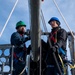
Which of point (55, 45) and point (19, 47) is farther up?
point (19, 47)

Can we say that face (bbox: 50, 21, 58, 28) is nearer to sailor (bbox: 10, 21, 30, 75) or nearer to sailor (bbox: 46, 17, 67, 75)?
sailor (bbox: 46, 17, 67, 75)

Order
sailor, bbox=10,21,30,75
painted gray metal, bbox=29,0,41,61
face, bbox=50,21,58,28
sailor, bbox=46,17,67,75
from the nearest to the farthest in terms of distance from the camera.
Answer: painted gray metal, bbox=29,0,41,61, sailor, bbox=46,17,67,75, face, bbox=50,21,58,28, sailor, bbox=10,21,30,75

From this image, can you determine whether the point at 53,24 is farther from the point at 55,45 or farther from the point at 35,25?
the point at 35,25

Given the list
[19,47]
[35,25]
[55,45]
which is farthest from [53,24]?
[35,25]

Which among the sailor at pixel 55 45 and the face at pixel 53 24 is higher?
the face at pixel 53 24

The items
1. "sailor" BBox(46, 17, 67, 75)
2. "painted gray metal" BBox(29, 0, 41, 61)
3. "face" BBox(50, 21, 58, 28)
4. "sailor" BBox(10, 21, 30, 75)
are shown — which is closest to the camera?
"painted gray metal" BBox(29, 0, 41, 61)

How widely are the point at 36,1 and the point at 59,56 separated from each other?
1958 millimetres

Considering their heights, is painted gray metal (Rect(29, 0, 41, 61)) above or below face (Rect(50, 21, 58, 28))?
below

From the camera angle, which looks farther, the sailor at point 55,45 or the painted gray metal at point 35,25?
the sailor at point 55,45

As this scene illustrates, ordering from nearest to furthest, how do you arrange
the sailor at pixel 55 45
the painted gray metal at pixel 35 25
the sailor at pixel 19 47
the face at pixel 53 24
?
the painted gray metal at pixel 35 25
the sailor at pixel 55 45
the face at pixel 53 24
the sailor at pixel 19 47

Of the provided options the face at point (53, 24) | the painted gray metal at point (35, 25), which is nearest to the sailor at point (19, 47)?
the face at point (53, 24)

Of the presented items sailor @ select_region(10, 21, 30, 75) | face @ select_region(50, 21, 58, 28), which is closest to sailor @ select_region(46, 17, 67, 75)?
face @ select_region(50, 21, 58, 28)

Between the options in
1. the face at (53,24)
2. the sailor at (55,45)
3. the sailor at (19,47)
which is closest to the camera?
the sailor at (55,45)

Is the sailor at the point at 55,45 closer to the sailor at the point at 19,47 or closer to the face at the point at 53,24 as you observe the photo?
the face at the point at 53,24
